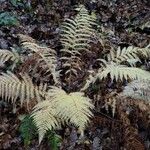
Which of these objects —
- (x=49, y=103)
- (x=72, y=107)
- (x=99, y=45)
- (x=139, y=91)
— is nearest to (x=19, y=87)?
(x=49, y=103)

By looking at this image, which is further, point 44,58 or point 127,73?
point 44,58

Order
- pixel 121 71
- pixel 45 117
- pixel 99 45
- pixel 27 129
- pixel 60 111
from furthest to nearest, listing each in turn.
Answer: pixel 99 45, pixel 121 71, pixel 27 129, pixel 60 111, pixel 45 117

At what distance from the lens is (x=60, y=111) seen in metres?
4.16

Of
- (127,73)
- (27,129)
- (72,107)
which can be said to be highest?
(127,73)

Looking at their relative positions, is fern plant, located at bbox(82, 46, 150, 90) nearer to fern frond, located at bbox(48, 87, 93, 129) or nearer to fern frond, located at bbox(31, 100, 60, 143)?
fern frond, located at bbox(48, 87, 93, 129)

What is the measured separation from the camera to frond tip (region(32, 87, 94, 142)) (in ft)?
12.8

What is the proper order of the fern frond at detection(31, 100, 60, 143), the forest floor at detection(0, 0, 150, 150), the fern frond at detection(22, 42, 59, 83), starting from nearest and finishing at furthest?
the fern frond at detection(31, 100, 60, 143), the forest floor at detection(0, 0, 150, 150), the fern frond at detection(22, 42, 59, 83)

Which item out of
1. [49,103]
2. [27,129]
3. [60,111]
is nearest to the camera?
[60,111]

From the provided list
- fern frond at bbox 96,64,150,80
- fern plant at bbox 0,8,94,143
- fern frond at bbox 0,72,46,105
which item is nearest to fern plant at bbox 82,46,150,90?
fern frond at bbox 96,64,150,80

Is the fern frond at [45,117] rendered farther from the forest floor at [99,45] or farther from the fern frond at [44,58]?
the fern frond at [44,58]

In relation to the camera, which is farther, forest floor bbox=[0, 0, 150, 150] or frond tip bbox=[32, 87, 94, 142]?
forest floor bbox=[0, 0, 150, 150]

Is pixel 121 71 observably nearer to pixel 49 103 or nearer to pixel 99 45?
pixel 49 103

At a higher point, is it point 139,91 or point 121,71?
point 121,71

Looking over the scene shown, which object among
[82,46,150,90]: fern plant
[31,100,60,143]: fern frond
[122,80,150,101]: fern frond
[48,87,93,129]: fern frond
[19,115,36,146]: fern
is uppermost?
[82,46,150,90]: fern plant
